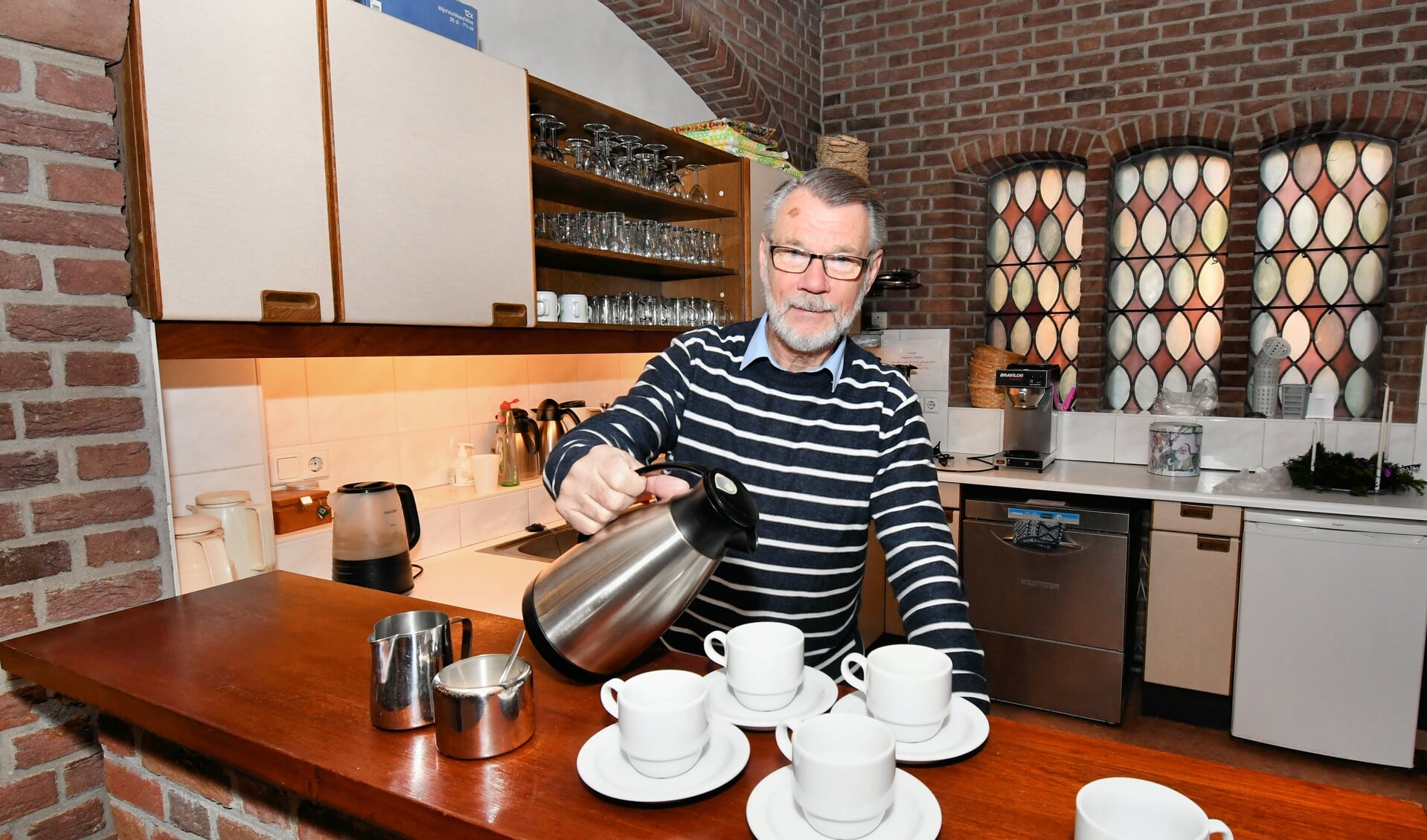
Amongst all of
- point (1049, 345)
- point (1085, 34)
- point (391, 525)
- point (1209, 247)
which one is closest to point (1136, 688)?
point (1049, 345)

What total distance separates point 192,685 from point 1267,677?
3.38 meters

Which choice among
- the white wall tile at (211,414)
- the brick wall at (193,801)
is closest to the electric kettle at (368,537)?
the white wall tile at (211,414)

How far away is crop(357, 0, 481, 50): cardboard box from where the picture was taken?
5.88ft

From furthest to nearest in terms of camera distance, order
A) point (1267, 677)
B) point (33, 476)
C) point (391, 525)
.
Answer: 1. point (1267, 677)
2. point (391, 525)
3. point (33, 476)

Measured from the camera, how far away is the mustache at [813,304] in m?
1.37

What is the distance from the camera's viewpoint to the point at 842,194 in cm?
134

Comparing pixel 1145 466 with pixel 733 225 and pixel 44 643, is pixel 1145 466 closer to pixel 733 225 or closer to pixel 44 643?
pixel 733 225

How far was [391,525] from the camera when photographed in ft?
6.03

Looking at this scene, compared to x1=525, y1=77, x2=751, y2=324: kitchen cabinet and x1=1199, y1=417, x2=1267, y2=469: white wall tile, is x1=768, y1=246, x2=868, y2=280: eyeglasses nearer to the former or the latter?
x1=525, y1=77, x2=751, y2=324: kitchen cabinet

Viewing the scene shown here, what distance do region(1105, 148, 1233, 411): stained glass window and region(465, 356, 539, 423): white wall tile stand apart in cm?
290

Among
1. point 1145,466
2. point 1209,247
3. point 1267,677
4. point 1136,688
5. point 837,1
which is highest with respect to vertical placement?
point 837,1

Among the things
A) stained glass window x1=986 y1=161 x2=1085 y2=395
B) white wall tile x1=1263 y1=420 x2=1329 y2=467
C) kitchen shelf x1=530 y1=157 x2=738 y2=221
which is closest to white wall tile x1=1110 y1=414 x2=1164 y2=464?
stained glass window x1=986 y1=161 x2=1085 y2=395

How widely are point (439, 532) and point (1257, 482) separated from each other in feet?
10.2

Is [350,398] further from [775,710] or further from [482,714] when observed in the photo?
[775,710]
